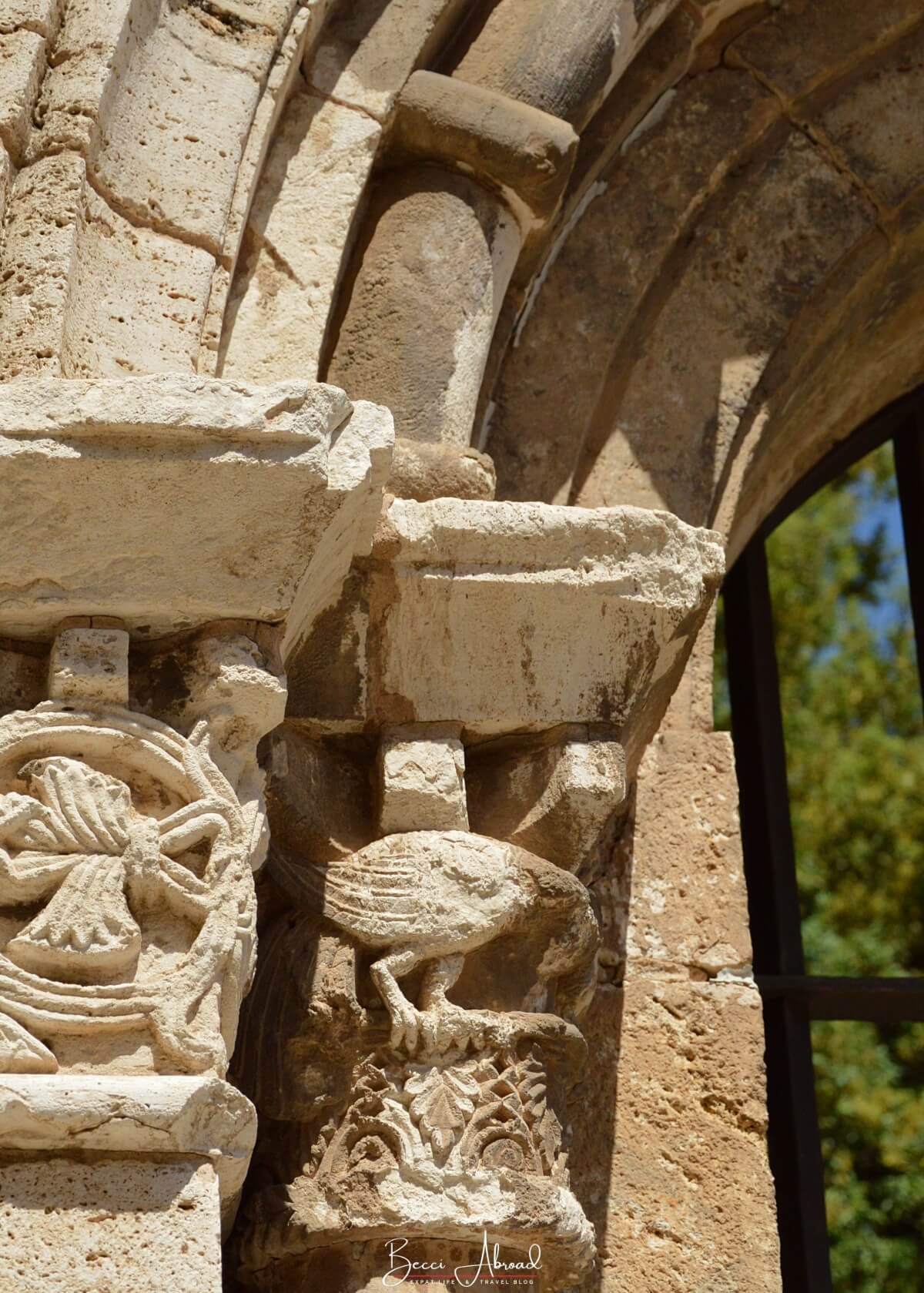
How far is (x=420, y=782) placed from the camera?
2.38 metres

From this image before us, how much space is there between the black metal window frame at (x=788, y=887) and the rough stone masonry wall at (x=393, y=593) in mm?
424

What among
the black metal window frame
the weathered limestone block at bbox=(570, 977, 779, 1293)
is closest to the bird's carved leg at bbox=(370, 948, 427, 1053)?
the weathered limestone block at bbox=(570, 977, 779, 1293)

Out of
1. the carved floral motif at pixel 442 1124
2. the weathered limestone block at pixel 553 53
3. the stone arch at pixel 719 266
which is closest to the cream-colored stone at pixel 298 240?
the weathered limestone block at pixel 553 53

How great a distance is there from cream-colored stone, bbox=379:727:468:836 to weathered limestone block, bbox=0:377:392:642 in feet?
1.12

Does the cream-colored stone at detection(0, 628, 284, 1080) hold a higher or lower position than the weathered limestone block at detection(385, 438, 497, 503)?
lower

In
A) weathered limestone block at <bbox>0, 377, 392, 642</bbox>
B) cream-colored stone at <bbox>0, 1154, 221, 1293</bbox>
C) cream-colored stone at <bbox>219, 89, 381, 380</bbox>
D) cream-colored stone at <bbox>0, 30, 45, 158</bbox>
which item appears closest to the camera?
cream-colored stone at <bbox>0, 1154, 221, 1293</bbox>

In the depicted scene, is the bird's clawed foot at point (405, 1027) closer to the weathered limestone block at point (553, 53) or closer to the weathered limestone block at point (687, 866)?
the weathered limestone block at point (687, 866)

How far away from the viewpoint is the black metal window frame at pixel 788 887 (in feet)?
10.1

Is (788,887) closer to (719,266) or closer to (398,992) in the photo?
(719,266)

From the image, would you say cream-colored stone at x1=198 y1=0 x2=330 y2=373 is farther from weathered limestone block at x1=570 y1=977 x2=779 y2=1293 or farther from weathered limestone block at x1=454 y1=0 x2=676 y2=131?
weathered limestone block at x1=570 y1=977 x2=779 y2=1293

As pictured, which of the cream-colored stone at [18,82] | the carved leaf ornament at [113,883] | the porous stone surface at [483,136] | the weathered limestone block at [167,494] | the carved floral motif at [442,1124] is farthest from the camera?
the porous stone surface at [483,136]

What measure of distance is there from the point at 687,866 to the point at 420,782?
65 cm

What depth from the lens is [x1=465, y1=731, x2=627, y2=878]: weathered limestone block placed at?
2.43 m

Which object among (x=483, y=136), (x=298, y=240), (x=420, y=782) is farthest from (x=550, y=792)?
(x=483, y=136)
